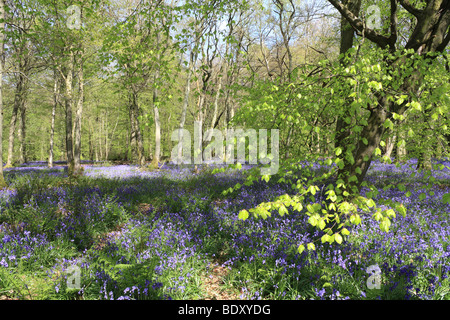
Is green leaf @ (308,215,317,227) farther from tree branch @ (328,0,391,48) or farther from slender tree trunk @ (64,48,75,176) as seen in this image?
slender tree trunk @ (64,48,75,176)

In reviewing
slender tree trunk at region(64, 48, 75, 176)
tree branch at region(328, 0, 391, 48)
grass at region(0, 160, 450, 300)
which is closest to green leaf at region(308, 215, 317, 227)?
grass at region(0, 160, 450, 300)

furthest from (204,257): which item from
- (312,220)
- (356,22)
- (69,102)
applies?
(69,102)

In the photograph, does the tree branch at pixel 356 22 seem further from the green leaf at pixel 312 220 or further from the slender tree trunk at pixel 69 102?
the slender tree trunk at pixel 69 102

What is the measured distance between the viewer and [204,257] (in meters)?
4.21

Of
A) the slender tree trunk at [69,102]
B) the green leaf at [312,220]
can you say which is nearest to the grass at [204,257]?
the green leaf at [312,220]

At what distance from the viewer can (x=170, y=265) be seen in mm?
3486

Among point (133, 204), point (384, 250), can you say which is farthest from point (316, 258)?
point (133, 204)

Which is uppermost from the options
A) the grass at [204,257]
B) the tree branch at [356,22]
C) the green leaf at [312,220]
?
the tree branch at [356,22]

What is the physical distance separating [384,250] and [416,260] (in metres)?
0.43

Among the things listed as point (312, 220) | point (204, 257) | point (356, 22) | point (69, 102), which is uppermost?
point (69, 102)

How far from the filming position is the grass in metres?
3.09

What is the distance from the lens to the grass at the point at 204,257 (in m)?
3.09

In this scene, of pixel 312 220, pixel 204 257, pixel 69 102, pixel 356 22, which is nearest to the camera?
pixel 312 220

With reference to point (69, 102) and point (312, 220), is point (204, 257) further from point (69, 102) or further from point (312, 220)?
point (69, 102)
